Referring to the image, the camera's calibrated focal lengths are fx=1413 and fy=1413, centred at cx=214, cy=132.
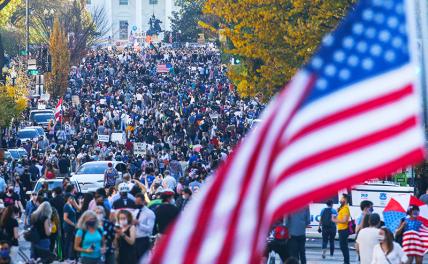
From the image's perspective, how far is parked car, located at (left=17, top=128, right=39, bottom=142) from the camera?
187 ft

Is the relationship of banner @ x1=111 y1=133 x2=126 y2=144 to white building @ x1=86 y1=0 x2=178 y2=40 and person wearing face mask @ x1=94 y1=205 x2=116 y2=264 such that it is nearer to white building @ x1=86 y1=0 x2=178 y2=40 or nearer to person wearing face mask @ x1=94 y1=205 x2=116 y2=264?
person wearing face mask @ x1=94 y1=205 x2=116 y2=264

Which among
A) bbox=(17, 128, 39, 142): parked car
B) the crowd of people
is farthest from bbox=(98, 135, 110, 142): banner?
bbox=(17, 128, 39, 142): parked car

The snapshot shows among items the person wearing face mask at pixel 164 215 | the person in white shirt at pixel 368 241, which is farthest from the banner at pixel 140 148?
the person in white shirt at pixel 368 241

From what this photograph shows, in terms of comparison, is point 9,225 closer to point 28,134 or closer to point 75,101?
point 28,134

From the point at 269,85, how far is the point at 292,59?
1365mm

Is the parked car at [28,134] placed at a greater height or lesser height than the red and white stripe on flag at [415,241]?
greater

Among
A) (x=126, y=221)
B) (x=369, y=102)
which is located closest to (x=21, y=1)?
(x=126, y=221)

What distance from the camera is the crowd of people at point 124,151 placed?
19.6m

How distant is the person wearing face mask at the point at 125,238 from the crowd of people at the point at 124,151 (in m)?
0.01

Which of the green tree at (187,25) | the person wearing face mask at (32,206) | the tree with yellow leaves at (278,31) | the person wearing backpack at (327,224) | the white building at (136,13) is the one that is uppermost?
the white building at (136,13)

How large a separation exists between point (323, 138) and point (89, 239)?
1300 cm

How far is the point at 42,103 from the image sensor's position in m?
68.8

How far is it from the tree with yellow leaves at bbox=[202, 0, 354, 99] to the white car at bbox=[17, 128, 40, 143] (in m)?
17.8

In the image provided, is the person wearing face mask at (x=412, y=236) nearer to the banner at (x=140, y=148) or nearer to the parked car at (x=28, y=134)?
the banner at (x=140, y=148)
